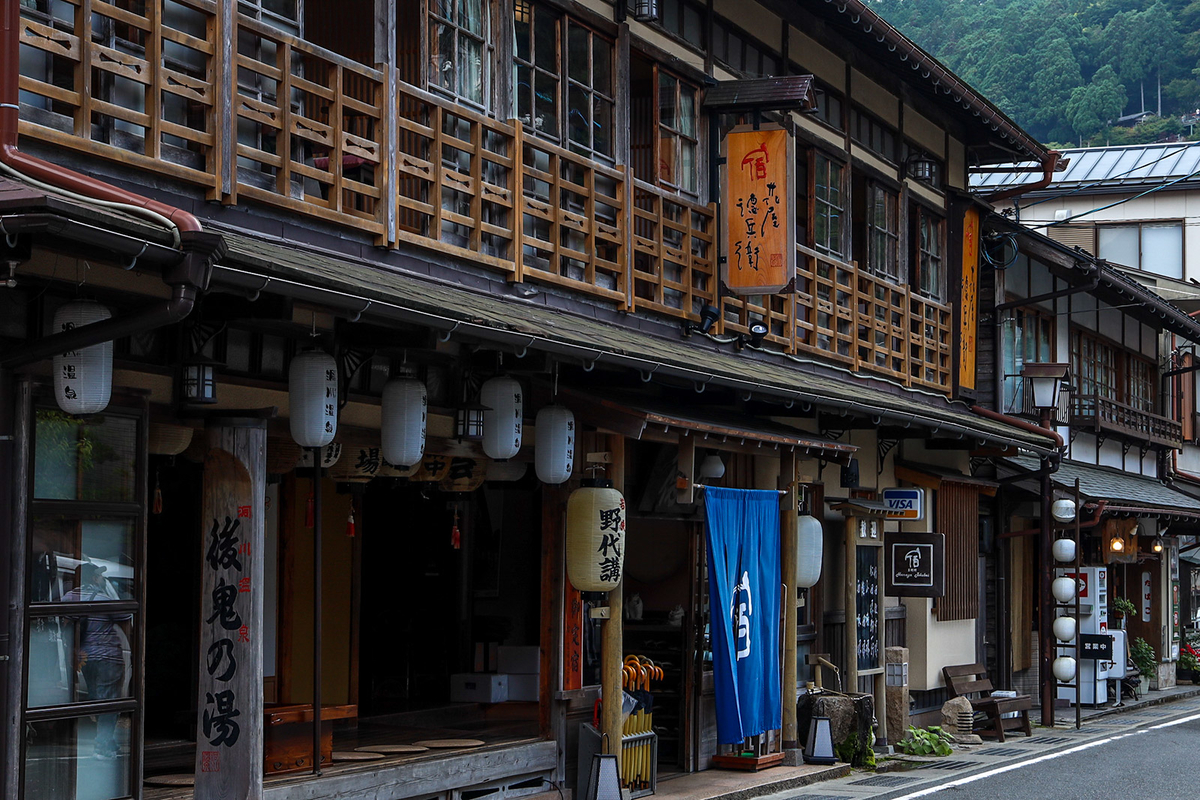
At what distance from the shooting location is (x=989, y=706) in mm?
20625

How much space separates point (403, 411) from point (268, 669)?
284cm

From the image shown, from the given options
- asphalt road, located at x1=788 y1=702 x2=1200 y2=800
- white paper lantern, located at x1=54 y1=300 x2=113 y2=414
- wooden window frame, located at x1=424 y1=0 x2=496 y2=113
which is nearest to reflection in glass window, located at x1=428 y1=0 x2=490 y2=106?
wooden window frame, located at x1=424 y1=0 x2=496 y2=113

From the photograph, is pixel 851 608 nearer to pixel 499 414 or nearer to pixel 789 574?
pixel 789 574

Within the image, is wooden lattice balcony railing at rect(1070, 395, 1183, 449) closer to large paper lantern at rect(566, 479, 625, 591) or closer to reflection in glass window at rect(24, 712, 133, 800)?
large paper lantern at rect(566, 479, 625, 591)

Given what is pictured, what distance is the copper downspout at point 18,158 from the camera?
7.04 meters

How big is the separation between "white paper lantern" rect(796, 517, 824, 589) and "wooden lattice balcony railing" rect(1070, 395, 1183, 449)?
14086 mm

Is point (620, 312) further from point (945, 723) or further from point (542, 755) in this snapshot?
point (945, 723)

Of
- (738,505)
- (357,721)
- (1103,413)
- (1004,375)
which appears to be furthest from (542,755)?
(1103,413)

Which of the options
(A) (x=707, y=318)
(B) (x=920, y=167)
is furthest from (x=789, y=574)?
(B) (x=920, y=167)

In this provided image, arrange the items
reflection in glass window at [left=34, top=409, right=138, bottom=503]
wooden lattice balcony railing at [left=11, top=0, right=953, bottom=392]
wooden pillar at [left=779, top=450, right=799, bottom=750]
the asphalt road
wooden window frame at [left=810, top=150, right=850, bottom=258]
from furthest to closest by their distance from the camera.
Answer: wooden window frame at [left=810, top=150, right=850, bottom=258] → wooden pillar at [left=779, top=450, right=799, bottom=750] → the asphalt road → wooden lattice balcony railing at [left=11, top=0, right=953, bottom=392] → reflection in glass window at [left=34, top=409, right=138, bottom=503]

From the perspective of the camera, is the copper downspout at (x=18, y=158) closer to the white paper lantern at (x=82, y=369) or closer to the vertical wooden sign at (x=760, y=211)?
the white paper lantern at (x=82, y=369)

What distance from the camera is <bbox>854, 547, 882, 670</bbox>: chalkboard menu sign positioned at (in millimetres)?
18359

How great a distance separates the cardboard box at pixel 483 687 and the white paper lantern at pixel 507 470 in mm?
1943

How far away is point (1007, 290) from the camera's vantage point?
1023 inches
